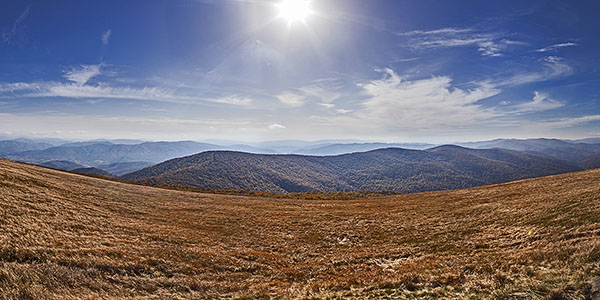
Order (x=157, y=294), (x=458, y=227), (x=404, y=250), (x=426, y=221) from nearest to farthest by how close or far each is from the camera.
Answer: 1. (x=157, y=294)
2. (x=404, y=250)
3. (x=458, y=227)
4. (x=426, y=221)

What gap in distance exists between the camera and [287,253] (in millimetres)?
18000

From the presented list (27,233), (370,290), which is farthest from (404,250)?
(27,233)

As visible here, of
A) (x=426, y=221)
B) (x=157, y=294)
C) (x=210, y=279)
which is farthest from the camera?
(x=426, y=221)

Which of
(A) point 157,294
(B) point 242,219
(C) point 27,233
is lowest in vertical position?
(B) point 242,219

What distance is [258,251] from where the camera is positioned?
1794 centimetres

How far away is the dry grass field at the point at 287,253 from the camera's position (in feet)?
30.5

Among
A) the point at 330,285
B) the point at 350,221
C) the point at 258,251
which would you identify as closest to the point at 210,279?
the point at 258,251

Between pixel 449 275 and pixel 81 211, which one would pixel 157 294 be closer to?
pixel 449 275

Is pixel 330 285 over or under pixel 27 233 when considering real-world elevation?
under

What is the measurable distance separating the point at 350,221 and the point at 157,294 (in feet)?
69.2

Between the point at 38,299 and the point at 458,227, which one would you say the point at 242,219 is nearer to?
the point at 38,299

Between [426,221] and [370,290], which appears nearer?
[370,290]

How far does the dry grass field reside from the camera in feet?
30.5

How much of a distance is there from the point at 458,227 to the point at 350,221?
11120 millimetres
